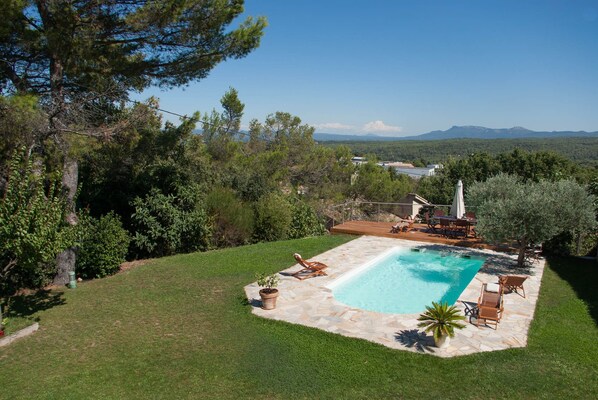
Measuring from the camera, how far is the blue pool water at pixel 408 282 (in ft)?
32.1

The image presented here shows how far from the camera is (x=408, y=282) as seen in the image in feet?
38.3

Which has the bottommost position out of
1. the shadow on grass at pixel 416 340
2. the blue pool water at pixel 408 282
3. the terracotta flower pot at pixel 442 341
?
the blue pool water at pixel 408 282

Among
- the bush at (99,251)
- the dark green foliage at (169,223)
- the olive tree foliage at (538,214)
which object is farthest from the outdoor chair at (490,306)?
the bush at (99,251)

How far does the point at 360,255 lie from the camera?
513 inches

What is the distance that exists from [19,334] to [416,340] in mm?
6905

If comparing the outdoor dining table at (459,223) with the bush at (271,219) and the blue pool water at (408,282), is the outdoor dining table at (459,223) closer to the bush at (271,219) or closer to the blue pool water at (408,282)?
the blue pool water at (408,282)

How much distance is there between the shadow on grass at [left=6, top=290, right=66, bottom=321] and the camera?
26.5 ft

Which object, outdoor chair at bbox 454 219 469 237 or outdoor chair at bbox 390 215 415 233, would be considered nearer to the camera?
outdoor chair at bbox 454 219 469 237

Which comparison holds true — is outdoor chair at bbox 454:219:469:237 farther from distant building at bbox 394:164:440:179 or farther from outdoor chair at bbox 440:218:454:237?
distant building at bbox 394:164:440:179

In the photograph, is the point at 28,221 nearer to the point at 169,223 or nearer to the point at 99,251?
the point at 99,251

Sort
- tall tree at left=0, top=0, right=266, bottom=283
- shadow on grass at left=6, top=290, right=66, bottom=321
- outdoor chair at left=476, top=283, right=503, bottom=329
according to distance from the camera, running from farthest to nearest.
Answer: tall tree at left=0, top=0, right=266, bottom=283 < shadow on grass at left=6, top=290, right=66, bottom=321 < outdoor chair at left=476, top=283, right=503, bottom=329

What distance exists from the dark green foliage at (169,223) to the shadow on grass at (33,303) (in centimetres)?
373

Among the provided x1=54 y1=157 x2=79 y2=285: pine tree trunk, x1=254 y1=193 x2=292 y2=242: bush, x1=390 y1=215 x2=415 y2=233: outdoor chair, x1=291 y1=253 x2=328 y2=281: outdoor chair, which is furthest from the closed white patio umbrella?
x1=54 y1=157 x2=79 y2=285: pine tree trunk

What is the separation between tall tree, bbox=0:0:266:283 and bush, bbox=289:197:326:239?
759 centimetres
